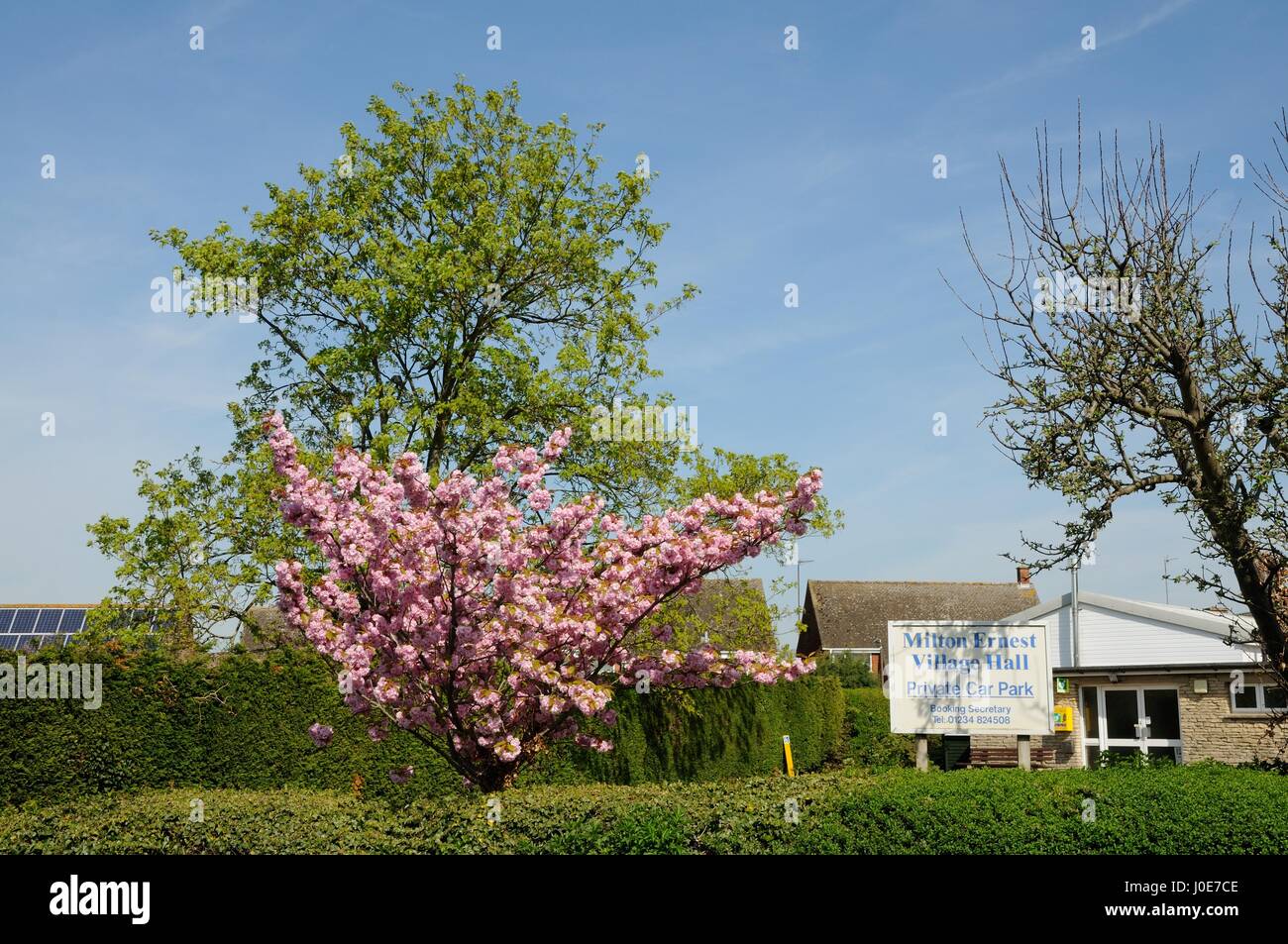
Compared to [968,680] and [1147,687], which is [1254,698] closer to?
[1147,687]

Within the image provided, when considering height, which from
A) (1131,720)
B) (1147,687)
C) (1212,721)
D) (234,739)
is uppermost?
(234,739)

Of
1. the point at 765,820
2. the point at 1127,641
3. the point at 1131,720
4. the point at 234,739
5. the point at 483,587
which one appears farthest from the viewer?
the point at 1127,641

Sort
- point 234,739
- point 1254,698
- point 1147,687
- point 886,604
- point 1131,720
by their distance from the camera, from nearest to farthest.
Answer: point 234,739 < point 1254,698 < point 1147,687 < point 1131,720 < point 886,604

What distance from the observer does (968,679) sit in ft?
47.3

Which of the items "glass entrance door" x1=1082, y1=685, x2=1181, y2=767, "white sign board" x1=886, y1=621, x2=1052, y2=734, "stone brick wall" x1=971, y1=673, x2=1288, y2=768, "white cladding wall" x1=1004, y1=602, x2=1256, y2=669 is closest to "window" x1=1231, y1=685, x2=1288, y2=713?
"stone brick wall" x1=971, y1=673, x2=1288, y2=768

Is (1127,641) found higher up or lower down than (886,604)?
lower down

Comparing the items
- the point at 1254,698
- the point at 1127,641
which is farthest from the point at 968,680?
the point at 1127,641

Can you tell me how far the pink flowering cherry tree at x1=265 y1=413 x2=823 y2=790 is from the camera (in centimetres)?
1071

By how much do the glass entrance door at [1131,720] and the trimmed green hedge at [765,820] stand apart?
1668cm

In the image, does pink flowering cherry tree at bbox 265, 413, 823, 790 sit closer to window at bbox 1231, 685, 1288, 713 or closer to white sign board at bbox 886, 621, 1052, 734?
white sign board at bbox 886, 621, 1052, 734

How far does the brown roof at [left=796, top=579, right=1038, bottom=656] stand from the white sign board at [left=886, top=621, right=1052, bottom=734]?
3284cm

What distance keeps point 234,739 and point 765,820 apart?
10367 mm
